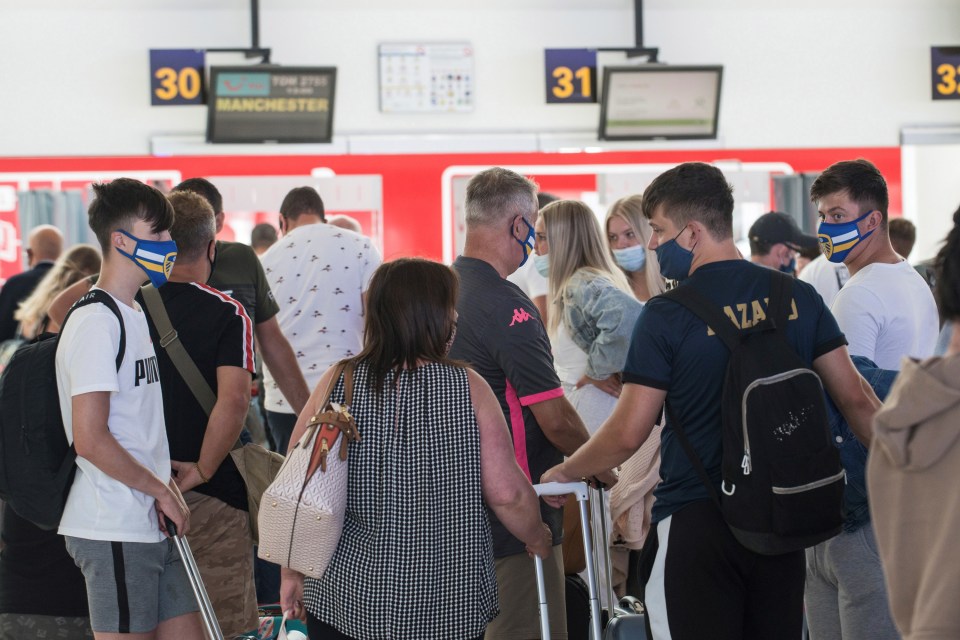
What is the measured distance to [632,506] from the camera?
367 centimetres

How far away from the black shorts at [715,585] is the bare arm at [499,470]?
0.33 meters

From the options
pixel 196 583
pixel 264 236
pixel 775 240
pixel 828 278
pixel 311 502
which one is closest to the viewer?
pixel 311 502

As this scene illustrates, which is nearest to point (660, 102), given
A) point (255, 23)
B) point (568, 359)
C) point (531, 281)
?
point (255, 23)

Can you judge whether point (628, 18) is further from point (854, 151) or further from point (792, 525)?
point (792, 525)

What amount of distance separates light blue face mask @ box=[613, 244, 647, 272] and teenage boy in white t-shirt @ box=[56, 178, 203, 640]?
201 cm

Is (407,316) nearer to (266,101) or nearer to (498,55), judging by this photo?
(266,101)

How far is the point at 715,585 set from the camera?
237 cm

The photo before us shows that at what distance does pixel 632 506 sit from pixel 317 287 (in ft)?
6.22

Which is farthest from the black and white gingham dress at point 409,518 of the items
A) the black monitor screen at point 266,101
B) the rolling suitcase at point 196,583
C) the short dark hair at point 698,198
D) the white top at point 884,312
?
the black monitor screen at point 266,101

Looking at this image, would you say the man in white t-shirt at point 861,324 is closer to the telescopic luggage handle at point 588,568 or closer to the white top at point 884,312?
the white top at point 884,312

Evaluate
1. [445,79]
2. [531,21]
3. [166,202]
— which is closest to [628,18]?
[531,21]

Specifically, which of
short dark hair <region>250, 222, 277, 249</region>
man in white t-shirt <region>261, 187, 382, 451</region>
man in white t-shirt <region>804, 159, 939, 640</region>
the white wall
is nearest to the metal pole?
the white wall

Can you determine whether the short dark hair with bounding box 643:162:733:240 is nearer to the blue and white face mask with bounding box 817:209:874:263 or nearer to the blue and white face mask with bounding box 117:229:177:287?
the blue and white face mask with bounding box 817:209:874:263

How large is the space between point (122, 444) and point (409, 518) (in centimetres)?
83
